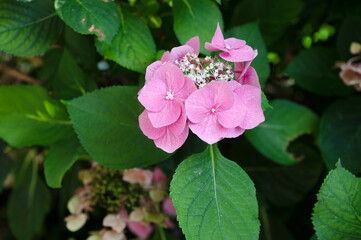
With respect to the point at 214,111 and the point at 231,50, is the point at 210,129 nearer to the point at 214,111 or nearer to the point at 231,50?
the point at 214,111

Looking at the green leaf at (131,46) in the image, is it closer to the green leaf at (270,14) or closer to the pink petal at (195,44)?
the pink petal at (195,44)

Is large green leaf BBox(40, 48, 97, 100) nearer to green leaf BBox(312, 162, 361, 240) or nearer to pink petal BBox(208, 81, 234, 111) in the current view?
pink petal BBox(208, 81, 234, 111)

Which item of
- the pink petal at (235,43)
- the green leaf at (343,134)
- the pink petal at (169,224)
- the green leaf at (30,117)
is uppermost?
the pink petal at (235,43)

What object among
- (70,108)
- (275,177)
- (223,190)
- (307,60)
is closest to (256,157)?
(275,177)

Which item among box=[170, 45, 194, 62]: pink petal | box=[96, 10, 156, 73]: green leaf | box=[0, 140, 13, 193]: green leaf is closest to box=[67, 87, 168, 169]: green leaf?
box=[96, 10, 156, 73]: green leaf

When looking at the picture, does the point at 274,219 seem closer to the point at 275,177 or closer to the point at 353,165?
the point at 275,177

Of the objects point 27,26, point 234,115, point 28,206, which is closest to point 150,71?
point 234,115

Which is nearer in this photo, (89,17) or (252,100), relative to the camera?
(252,100)

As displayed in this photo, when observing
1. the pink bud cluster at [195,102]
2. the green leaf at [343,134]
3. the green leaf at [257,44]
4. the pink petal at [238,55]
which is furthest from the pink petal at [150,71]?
the green leaf at [343,134]

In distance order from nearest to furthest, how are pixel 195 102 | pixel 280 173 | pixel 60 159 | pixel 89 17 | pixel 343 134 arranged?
pixel 195 102
pixel 89 17
pixel 60 159
pixel 343 134
pixel 280 173
